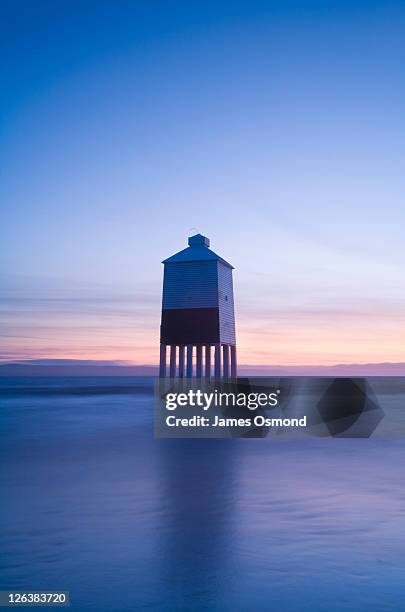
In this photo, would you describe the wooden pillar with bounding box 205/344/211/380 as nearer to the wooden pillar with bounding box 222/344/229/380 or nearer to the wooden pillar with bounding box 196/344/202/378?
the wooden pillar with bounding box 196/344/202/378

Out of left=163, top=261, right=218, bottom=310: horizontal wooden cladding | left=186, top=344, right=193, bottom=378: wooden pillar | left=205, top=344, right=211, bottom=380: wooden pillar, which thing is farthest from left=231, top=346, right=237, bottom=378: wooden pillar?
left=163, top=261, right=218, bottom=310: horizontal wooden cladding

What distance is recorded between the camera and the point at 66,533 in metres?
5.59

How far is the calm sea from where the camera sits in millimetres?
4109

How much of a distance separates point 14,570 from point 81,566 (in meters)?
0.52

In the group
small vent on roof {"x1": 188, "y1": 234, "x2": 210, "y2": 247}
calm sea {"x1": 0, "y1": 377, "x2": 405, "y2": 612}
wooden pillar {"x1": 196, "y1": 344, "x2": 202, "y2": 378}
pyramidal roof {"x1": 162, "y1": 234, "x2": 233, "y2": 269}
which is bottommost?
calm sea {"x1": 0, "y1": 377, "x2": 405, "y2": 612}

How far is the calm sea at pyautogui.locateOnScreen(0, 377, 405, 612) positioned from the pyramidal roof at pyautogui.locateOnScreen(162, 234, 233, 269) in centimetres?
1542

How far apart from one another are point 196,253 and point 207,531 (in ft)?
71.2

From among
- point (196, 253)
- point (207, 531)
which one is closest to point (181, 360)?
point (196, 253)

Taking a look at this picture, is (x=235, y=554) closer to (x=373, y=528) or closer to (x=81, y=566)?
(x=81, y=566)

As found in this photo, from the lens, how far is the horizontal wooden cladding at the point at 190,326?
2569 cm

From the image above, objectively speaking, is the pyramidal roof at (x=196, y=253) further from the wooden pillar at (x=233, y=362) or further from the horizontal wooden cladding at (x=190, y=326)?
the wooden pillar at (x=233, y=362)

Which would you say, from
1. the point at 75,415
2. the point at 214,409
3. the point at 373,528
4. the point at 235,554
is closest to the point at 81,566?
the point at 235,554

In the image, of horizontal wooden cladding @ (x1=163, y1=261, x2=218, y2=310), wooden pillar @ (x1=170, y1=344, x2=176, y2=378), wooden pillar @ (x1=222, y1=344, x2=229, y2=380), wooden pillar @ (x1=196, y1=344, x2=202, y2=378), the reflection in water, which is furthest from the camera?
wooden pillar @ (x1=222, y1=344, x2=229, y2=380)

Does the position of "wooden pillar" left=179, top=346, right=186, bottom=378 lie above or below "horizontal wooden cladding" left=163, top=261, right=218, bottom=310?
below
